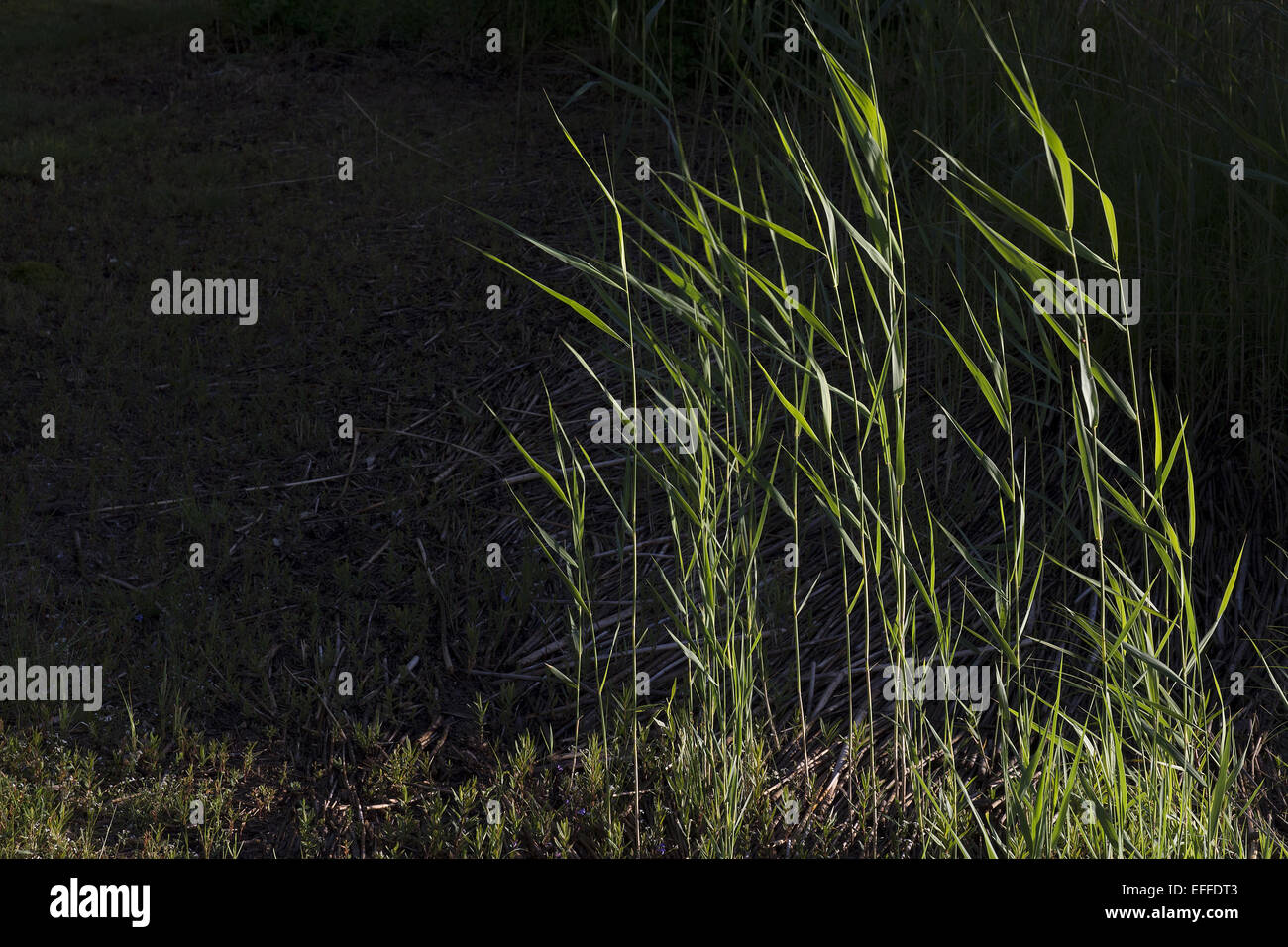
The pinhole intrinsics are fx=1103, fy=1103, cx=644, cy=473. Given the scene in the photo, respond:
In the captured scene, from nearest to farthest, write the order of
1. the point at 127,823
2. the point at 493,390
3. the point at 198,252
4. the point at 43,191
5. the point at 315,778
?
the point at 127,823 < the point at 315,778 < the point at 493,390 < the point at 198,252 < the point at 43,191

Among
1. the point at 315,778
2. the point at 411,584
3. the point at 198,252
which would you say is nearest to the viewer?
the point at 315,778

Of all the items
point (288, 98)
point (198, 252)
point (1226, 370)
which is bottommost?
point (1226, 370)

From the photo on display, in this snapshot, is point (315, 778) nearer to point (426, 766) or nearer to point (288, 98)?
point (426, 766)

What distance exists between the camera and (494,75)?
7.55 metres

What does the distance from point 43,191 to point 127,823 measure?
4940 mm

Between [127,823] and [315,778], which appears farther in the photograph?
[315,778]

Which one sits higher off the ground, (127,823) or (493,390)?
(493,390)

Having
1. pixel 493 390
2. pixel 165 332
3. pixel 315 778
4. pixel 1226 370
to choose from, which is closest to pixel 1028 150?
pixel 1226 370

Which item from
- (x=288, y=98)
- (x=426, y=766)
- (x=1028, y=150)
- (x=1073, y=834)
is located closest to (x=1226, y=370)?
(x=1028, y=150)

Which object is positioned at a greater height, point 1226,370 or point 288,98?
point 288,98

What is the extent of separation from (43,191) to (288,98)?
183cm

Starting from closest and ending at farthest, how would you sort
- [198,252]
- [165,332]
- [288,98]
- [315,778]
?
[315,778], [165,332], [198,252], [288,98]
